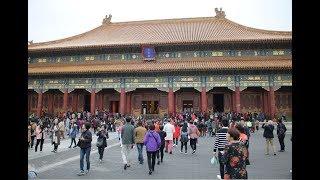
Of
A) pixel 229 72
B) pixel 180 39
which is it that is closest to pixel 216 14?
pixel 180 39

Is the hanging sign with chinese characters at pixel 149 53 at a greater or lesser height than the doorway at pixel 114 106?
greater

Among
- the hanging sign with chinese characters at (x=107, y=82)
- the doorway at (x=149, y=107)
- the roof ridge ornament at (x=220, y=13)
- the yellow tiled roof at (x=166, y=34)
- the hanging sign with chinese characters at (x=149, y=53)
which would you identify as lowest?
the doorway at (x=149, y=107)

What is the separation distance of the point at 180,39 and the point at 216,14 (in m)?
6.63

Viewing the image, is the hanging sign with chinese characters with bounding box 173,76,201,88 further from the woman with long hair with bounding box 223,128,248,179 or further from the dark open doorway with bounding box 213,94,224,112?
the woman with long hair with bounding box 223,128,248,179

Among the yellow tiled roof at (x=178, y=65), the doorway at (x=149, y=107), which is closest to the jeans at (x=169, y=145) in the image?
the yellow tiled roof at (x=178, y=65)

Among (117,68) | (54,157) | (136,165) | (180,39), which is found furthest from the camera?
(180,39)

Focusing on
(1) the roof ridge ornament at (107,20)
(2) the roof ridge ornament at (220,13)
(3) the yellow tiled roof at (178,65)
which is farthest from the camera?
(1) the roof ridge ornament at (107,20)

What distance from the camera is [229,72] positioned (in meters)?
27.8

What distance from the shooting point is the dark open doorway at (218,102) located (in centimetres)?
3059

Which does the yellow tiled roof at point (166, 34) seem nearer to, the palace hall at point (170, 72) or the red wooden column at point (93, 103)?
the palace hall at point (170, 72)
